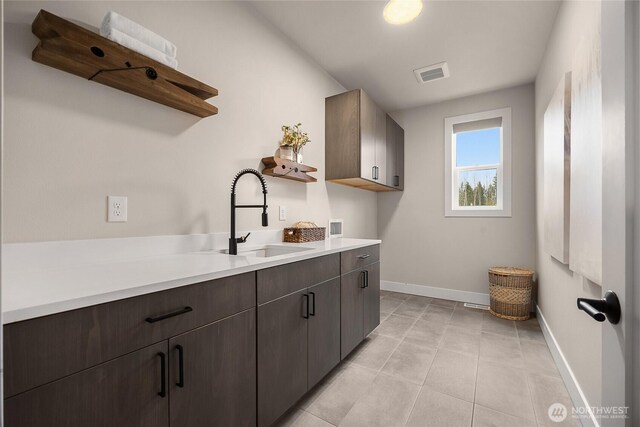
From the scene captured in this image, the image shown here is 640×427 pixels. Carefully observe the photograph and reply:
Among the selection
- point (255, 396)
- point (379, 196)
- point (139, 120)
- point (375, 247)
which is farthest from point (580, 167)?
point (379, 196)

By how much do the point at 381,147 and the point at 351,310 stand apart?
1.97m

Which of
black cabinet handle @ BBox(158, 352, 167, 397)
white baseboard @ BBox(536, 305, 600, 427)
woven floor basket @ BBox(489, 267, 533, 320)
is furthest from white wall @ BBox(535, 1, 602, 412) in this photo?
black cabinet handle @ BBox(158, 352, 167, 397)

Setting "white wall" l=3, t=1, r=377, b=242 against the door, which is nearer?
the door

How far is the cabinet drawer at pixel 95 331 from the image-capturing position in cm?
70

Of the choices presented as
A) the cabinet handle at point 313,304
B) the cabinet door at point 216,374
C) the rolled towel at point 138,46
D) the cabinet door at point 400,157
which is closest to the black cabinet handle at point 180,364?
the cabinet door at point 216,374

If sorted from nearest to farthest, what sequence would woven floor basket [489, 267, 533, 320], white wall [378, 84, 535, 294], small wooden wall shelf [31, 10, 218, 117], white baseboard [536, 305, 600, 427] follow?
small wooden wall shelf [31, 10, 218, 117], white baseboard [536, 305, 600, 427], woven floor basket [489, 267, 533, 320], white wall [378, 84, 535, 294]

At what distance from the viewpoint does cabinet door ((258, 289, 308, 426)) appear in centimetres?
136

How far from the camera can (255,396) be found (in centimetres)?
132

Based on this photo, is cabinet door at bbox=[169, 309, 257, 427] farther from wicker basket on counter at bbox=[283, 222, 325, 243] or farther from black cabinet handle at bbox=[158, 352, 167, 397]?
wicker basket on counter at bbox=[283, 222, 325, 243]

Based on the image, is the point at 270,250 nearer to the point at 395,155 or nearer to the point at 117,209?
the point at 117,209

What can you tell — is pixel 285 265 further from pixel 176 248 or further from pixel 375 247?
pixel 375 247

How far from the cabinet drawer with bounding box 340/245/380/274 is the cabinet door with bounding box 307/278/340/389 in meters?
0.15

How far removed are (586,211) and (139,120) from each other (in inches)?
88.9

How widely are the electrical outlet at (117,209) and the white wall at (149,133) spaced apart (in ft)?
0.10
